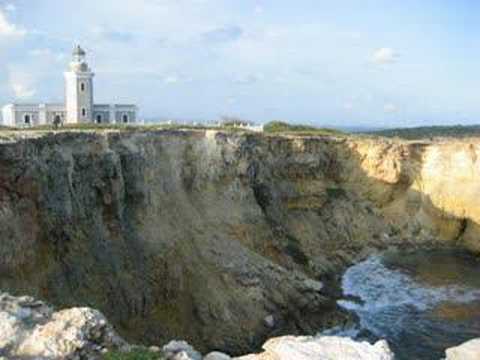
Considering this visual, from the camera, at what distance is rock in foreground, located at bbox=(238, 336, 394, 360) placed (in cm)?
946

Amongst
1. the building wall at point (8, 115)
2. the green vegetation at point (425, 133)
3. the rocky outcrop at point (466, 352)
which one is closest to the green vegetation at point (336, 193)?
the rocky outcrop at point (466, 352)

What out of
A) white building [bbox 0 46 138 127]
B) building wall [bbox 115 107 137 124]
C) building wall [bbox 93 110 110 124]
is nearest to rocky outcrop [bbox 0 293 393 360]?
white building [bbox 0 46 138 127]

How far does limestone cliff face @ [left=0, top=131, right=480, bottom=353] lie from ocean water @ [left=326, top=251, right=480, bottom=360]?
139 cm

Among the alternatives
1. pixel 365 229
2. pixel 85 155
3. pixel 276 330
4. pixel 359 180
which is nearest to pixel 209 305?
pixel 276 330

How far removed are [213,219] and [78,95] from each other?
36.0 m

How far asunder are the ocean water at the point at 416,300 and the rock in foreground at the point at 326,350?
13.1 meters

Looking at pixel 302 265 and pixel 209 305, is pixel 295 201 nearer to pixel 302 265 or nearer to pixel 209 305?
pixel 302 265

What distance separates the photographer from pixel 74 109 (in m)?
59.2

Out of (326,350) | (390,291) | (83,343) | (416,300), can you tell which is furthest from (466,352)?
(390,291)

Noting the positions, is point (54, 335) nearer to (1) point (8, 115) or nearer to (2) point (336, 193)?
(2) point (336, 193)

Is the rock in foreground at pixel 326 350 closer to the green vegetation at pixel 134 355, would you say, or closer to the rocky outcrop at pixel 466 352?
the green vegetation at pixel 134 355

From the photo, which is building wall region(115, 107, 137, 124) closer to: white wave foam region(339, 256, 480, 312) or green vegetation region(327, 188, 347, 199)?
green vegetation region(327, 188, 347, 199)

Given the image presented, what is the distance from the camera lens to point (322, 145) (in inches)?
1507

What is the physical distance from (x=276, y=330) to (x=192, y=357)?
537 inches
